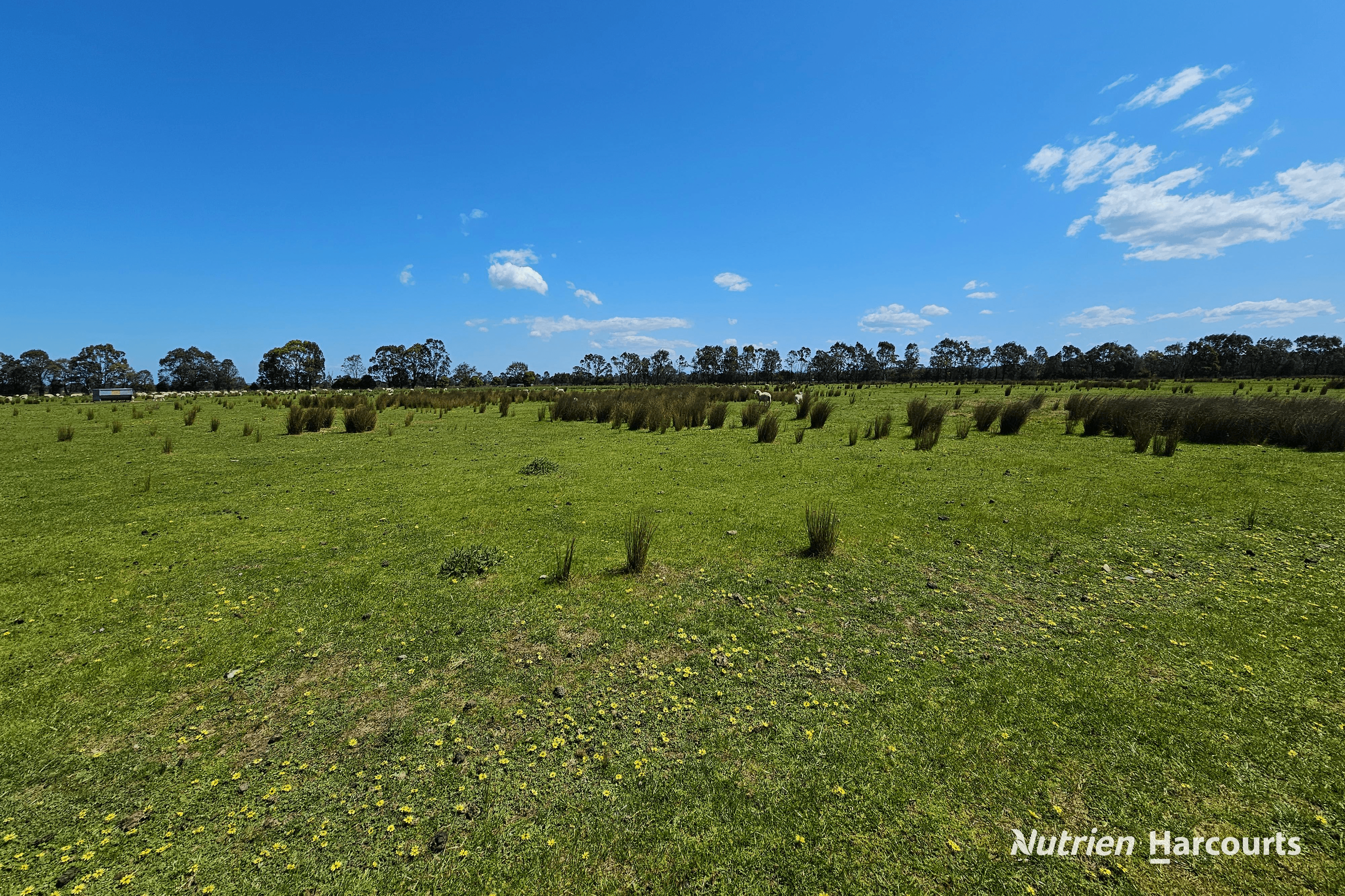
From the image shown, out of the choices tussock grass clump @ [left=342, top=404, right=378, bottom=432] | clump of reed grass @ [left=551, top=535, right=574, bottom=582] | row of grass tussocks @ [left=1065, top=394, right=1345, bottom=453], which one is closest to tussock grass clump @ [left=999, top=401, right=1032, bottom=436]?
row of grass tussocks @ [left=1065, top=394, right=1345, bottom=453]

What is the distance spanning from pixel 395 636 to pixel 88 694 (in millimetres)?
1788

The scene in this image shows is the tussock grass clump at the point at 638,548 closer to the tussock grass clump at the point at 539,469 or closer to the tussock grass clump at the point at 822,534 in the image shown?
the tussock grass clump at the point at 822,534

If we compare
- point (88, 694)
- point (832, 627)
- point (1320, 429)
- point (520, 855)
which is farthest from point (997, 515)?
point (1320, 429)

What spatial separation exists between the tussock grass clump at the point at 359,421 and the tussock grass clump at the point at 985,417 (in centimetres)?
2004

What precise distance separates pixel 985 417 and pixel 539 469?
1417 centimetres

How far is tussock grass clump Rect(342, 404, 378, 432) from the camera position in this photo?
15555 millimetres

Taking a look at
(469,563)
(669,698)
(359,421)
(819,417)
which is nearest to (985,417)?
(819,417)

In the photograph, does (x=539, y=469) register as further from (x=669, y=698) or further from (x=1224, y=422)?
(x=1224, y=422)

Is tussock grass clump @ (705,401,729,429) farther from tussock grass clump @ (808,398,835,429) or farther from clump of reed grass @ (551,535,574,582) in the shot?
clump of reed grass @ (551,535,574,582)

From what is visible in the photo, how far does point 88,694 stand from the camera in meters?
3.16

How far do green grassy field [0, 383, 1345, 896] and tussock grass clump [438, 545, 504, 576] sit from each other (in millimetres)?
156

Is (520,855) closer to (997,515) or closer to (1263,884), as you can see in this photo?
(1263,884)

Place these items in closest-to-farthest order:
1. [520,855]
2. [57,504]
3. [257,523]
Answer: [520,855] < [257,523] < [57,504]

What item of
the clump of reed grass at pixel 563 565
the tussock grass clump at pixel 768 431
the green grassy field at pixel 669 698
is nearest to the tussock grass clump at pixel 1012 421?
the tussock grass clump at pixel 768 431
